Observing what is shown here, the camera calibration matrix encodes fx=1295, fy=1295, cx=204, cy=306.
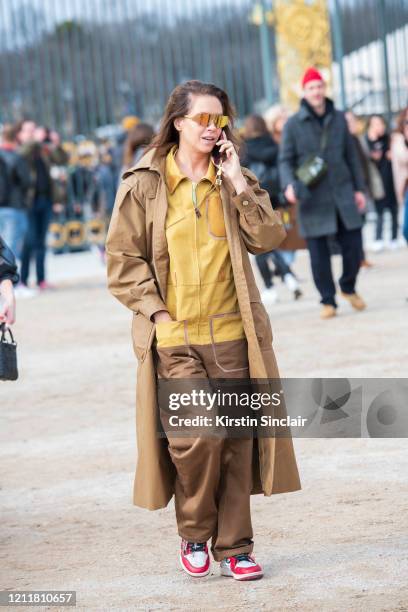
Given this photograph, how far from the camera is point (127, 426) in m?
6.49

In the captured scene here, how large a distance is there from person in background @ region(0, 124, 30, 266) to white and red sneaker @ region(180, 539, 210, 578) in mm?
8541

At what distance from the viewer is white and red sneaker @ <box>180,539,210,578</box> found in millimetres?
4168

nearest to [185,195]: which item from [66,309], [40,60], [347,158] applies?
[347,158]

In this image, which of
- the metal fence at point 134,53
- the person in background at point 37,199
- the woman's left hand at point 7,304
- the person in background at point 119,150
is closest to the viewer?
the woman's left hand at point 7,304

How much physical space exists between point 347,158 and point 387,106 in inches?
317

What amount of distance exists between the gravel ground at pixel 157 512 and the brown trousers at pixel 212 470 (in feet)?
0.52

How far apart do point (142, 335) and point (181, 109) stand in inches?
29.2

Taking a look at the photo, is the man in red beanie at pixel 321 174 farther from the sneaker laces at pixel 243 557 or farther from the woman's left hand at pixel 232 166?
the sneaker laces at pixel 243 557

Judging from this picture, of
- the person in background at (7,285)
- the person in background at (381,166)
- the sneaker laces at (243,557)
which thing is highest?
the person in background at (7,285)

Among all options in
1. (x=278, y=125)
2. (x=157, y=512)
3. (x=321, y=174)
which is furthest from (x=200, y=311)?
(x=278, y=125)

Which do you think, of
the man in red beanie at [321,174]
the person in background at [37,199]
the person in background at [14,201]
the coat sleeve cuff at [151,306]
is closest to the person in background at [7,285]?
the coat sleeve cuff at [151,306]

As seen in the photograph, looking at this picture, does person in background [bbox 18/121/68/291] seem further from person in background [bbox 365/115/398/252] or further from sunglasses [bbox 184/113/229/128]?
sunglasses [bbox 184/113/229/128]

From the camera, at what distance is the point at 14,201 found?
12.6m

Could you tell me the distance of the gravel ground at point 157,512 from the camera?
13.2 feet
